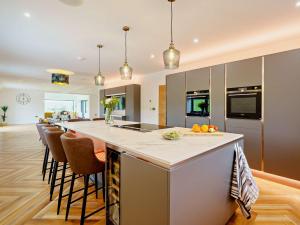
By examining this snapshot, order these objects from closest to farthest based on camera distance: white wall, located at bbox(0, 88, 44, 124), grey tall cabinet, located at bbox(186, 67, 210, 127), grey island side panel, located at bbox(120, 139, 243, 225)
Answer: grey island side panel, located at bbox(120, 139, 243, 225), grey tall cabinet, located at bbox(186, 67, 210, 127), white wall, located at bbox(0, 88, 44, 124)

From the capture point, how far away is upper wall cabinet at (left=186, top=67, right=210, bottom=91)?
12.0 ft

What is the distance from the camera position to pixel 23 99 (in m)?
11.0

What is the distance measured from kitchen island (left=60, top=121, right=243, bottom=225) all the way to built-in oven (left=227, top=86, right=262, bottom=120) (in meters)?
1.76

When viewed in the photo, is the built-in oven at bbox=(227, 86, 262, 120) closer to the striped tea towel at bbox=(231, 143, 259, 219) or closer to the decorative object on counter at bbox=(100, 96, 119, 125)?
the striped tea towel at bbox=(231, 143, 259, 219)

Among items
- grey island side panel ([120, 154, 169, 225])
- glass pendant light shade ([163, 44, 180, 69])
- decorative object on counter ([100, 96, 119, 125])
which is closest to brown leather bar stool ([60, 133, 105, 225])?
grey island side panel ([120, 154, 169, 225])

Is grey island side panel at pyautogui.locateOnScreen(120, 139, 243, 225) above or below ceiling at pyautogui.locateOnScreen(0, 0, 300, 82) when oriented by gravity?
below

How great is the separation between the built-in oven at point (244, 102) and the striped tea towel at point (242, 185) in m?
1.66

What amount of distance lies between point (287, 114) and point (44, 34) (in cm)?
432

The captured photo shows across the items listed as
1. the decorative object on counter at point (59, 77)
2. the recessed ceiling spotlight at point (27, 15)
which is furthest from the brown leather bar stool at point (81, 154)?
the decorative object on counter at point (59, 77)

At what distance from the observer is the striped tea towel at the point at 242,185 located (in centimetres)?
158

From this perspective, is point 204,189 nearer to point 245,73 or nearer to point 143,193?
point 143,193

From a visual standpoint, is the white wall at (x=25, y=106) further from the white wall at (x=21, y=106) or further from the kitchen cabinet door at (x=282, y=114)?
Result: the kitchen cabinet door at (x=282, y=114)

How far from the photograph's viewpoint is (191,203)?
1145mm

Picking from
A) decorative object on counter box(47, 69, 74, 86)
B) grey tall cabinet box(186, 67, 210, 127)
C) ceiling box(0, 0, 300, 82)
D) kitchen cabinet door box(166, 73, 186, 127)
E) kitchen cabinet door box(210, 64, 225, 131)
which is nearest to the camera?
ceiling box(0, 0, 300, 82)
